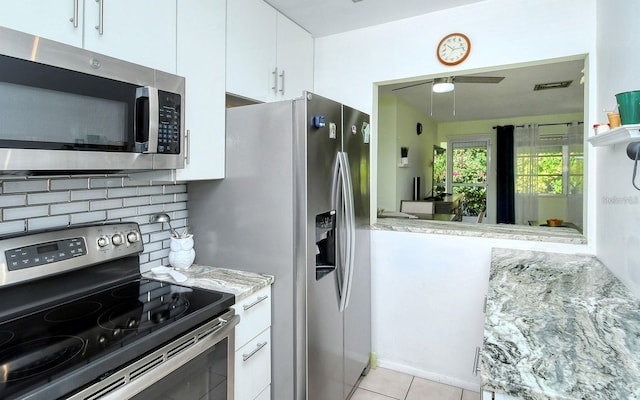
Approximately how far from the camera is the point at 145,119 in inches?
51.0

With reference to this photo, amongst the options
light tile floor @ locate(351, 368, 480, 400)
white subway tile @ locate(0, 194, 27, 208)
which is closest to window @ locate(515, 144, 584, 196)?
light tile floor @ locate(351, 368, 480, 400)

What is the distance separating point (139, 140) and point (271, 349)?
1137 mm

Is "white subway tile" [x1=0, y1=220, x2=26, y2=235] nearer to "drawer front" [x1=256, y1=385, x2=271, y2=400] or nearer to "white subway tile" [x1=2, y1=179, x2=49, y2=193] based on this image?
"white subway tile" [x1=2, y1=179, x2=49, y2=193]

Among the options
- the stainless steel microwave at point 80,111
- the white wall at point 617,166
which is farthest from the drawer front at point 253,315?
the white wall at point 617,166

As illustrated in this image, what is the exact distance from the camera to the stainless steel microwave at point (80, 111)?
973mm

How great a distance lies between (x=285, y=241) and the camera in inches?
65.0

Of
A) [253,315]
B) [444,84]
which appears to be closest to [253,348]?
[253,315]

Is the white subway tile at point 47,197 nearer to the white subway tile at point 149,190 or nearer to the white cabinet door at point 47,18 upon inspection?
the white subway tile at point 149,190

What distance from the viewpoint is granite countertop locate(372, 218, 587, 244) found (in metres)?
2.03

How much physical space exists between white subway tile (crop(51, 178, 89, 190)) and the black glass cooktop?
46 centimetres

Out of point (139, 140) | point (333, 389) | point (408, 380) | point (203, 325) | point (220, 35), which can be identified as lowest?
point (408, 380)

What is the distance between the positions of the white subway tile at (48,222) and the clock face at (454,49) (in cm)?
224

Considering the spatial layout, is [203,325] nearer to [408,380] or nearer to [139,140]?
[139,140]

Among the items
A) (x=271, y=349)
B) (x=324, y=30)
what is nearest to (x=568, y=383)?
(x=271, y=349)
